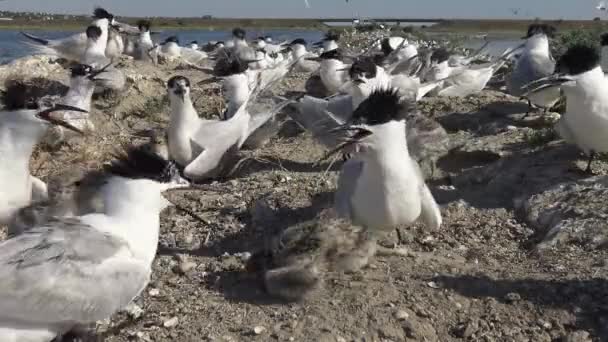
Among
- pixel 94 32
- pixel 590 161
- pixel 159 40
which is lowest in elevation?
pixel 159 40

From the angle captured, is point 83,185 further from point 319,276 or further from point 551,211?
point 551,211

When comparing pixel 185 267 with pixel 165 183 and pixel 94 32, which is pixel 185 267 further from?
pixel 94 32

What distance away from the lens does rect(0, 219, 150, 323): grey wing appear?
3197 mm

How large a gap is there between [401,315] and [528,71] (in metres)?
6.11

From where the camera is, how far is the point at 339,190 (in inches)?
193

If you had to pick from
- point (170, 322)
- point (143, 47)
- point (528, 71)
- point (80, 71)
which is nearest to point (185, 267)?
point (170, 322)

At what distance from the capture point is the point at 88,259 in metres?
3.37

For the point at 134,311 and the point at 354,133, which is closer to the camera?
the point at 134,311

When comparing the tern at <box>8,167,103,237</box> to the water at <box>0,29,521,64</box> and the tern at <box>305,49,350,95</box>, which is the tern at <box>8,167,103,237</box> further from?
the water at <box>0,29,521,64</box>

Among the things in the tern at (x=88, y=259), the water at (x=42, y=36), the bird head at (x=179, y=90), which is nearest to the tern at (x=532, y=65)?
the bird head at (x=179, y=90)

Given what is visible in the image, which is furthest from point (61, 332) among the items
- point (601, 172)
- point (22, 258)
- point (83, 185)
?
point (601, 172)

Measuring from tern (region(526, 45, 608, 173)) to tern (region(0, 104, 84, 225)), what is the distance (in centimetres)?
373

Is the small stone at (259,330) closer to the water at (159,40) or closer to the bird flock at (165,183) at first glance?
the bird flock at (165,183)

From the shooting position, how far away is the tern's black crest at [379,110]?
4.33 m
